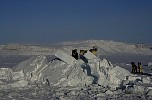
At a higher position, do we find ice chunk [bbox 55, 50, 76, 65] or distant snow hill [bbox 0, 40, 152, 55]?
distant snow hill [bbox 0, 40, 152, 55]

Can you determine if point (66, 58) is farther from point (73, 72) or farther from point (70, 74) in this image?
point (70, 74)

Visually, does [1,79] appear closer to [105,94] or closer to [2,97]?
[2,97]


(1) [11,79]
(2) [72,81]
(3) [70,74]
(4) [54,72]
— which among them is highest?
(4) [54,72]

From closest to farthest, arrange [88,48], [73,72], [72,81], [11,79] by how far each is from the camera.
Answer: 1. [72,81]
2. [73,72]
3. [11,79]
4. [88,48]

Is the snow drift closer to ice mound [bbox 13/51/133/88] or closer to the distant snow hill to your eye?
ice mound [bbox 13/51/133/88]

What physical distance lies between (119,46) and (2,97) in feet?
429

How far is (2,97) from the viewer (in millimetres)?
10969

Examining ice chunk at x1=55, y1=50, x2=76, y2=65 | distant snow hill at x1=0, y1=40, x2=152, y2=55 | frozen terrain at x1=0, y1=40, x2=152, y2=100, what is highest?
Result: distant snow hill at x1=0, y1=40, x2=152, y2=55

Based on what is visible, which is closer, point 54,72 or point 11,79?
point 54,72

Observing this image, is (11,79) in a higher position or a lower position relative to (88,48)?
lower

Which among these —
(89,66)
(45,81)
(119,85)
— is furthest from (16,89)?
(119,85)

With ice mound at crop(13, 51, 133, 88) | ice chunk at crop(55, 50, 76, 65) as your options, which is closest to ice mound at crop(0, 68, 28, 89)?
ice mound at crop(13, 51, 133, 88)

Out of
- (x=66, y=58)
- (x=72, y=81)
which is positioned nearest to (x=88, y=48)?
(x=66, y=58)

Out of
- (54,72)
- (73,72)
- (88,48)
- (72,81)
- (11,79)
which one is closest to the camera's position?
(72,81)
